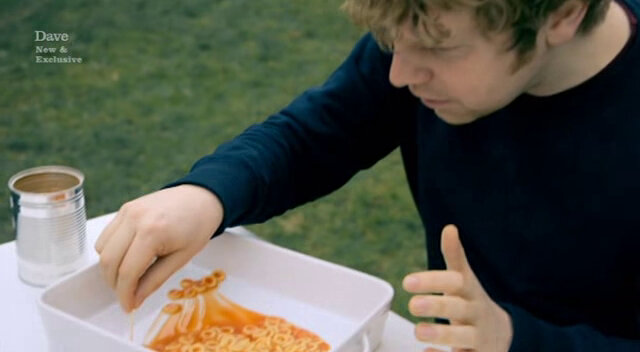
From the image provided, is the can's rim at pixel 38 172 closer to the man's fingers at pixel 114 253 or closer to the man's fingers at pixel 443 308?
the man's fingers at pixel 114 253

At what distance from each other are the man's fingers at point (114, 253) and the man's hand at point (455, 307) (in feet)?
0.93

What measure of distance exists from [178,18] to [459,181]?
230cm

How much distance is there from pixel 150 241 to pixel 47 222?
0.57ft

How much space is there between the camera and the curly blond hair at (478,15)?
70 cm

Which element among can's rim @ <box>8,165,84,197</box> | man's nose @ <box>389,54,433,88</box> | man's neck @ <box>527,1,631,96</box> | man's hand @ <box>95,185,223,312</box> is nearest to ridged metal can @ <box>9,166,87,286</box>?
can's rim @ <box>8,165,84,197</box>

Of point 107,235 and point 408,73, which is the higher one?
point 408,73

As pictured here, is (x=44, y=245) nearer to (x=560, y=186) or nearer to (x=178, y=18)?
(x=560, y=186)

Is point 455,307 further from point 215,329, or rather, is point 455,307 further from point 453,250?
point 215,329

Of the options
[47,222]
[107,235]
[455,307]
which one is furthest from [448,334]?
[47,222]

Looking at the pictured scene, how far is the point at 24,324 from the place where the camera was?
2.84ft

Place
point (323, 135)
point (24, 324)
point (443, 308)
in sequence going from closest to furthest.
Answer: point (443, 308), point (24, 324), point (323, 135)

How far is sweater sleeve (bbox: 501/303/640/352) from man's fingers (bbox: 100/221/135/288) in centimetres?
35

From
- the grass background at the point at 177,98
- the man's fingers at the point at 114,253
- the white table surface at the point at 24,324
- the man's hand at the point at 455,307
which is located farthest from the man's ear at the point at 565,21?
the grass background at the point at 177,98

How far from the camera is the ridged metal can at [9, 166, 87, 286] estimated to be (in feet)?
2.97
